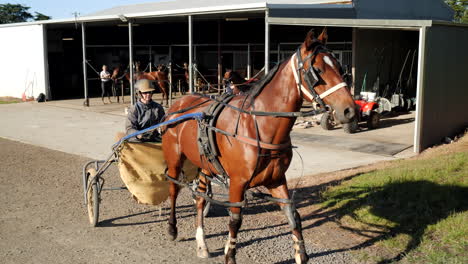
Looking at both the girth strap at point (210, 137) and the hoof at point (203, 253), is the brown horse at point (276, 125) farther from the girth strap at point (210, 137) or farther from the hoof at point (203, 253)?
the hoof at point (203, 253)

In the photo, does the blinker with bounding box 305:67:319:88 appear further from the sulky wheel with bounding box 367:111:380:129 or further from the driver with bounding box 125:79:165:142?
the sulky wheel with bounding box 367:111:380:129

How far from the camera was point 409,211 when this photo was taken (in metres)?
6.38

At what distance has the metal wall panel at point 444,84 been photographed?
38.7 ft

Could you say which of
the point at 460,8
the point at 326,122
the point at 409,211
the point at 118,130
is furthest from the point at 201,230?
the point at 460,8

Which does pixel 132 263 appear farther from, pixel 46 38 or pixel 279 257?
pixel 46 38

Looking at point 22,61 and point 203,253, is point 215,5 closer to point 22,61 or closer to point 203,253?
point 22,61

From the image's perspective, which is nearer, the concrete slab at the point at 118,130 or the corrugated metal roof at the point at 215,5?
the concrete slab at the point at 118,130

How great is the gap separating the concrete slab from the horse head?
13.5ft

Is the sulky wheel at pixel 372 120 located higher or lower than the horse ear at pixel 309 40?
lower

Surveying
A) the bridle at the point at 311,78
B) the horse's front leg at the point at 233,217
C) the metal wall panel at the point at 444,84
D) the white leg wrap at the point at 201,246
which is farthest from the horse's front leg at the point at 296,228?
the metal wall panel at the point at 444,84

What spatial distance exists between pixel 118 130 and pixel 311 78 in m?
12.4

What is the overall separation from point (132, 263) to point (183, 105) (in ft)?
7.21

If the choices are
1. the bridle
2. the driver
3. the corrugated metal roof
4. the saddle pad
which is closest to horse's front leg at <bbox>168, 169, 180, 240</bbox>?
the saddle pad

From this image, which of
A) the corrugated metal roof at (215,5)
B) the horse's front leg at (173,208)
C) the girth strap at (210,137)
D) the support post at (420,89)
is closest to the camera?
the girth strap at (210,137)
